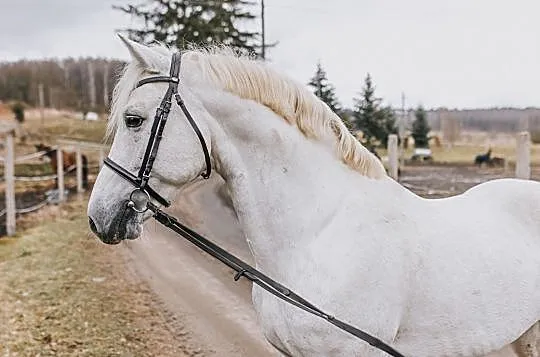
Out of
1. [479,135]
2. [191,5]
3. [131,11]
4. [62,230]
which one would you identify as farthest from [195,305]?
[479,135]

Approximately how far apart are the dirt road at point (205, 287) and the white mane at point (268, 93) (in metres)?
0.57

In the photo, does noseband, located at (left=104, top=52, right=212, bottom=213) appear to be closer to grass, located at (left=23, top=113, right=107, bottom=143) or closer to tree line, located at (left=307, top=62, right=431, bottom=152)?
tree line, located at (left=307, top=62, right=431, bottom=152)

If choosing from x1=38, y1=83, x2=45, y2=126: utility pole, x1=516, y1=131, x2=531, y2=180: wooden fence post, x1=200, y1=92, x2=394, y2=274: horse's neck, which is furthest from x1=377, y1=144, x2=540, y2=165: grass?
x1=200, y1=92, x2=394, y2=274: horse's neck

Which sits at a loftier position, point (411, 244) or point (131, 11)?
point (131, 11)

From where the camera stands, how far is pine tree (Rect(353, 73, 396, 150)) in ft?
42.9

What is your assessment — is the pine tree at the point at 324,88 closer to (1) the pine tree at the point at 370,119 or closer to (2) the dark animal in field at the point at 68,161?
(1) the pine tree at the point at 370,119

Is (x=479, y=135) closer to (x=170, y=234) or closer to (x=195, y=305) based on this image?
(x=170, y=234)

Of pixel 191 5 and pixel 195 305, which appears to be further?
pixel 191 5

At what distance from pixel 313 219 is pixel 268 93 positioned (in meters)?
0.55

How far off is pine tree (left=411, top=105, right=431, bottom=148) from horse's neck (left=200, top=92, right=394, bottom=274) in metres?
31.9

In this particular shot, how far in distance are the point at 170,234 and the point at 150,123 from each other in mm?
7232

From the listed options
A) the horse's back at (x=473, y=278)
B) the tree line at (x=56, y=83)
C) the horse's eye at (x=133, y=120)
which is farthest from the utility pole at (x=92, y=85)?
the horse's back at (x=473, y=278)

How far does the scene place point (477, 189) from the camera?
119 inches

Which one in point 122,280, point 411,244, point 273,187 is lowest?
point 122,280
